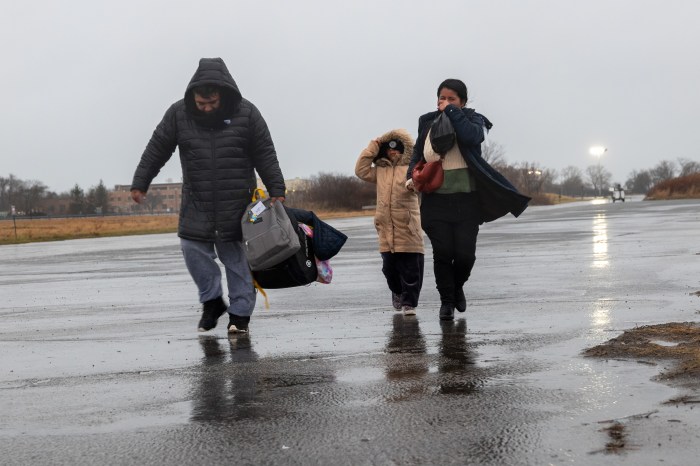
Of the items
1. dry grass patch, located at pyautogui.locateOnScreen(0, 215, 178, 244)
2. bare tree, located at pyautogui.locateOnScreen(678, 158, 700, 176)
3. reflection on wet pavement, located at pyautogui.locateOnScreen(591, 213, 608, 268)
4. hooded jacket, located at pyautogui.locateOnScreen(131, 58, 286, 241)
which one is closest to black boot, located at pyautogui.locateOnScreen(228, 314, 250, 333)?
hooded jacket, located at pyautogui.locateOnScreen(131, 58, 286, 241)

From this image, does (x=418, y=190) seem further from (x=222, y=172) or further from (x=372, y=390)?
(x=372, y=390)

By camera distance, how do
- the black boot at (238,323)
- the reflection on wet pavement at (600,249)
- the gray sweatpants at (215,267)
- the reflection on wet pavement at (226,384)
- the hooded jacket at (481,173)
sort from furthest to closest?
1. the reflection on wet pavement at (600,249)
2. the hooded jacket at (481,173)
3. the gray sweatpants at (215,267)
4. the black boot at (238,323)
5. the reflection on wet pavement at (226,384)

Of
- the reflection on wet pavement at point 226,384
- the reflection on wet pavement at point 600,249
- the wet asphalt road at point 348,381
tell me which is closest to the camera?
the wet asphalt road at point 348,381

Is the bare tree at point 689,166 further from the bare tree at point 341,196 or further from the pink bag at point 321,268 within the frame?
the pink bag at point 321,268

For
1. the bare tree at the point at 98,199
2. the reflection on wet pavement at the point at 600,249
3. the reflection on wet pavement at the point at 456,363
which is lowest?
the reflection on wet pavement at the point at 600,249

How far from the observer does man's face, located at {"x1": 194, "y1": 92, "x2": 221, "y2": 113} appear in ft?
25.1

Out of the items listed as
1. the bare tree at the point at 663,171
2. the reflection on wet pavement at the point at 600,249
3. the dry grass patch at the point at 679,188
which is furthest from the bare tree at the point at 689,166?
the reflection on wet pavement at the point at 600,249

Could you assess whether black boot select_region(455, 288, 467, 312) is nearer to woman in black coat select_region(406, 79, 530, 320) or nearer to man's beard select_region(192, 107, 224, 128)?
woman in black coat select_region(406, 79, 530, 320)

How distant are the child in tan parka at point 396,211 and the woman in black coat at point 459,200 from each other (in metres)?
0.51

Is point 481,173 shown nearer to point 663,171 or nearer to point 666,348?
point 666,348

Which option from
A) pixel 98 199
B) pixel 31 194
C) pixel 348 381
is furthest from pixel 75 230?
pixel 31 194

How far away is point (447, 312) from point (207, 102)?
8.20 feet

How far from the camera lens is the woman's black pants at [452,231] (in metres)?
8.16

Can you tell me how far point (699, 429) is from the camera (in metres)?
3.83
